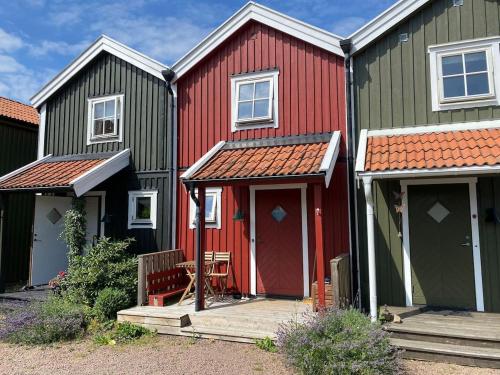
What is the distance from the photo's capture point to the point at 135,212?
376 inches

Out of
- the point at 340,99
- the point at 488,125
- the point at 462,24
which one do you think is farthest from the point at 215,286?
the point at 462,24

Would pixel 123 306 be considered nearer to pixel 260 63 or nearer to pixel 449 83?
pixel 260 63

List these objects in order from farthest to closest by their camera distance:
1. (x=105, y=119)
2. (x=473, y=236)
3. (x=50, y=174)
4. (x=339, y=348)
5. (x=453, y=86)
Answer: (x=105, y=119)
(x=50, y=174)
(x=453, y=86)
(x=473, y=236)
(x=339, y=348)

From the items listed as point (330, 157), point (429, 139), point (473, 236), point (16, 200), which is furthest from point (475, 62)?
point (16, 200)

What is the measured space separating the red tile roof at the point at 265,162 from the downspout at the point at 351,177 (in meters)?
0.55

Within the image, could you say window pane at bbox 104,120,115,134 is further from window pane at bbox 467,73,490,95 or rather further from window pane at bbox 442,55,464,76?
window pane at bbox 467,73,490,95

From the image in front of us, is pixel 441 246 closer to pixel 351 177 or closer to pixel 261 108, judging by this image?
pixel 351 177

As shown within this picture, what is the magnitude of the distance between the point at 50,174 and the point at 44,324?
12.7 ft

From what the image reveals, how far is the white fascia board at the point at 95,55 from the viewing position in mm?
9688

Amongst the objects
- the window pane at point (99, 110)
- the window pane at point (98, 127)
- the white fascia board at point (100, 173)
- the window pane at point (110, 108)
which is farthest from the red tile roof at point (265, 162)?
the window pane at point (99, 110)

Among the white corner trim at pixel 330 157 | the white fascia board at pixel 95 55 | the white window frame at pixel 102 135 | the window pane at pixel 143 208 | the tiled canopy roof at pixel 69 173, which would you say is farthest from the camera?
the white window frame at pixel 102 135

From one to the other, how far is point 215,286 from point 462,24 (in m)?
7.10

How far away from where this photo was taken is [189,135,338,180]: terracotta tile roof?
679 centimetres

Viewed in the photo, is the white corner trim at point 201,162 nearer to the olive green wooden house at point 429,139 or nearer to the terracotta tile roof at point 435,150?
the olive green wooden house at point 429,139
